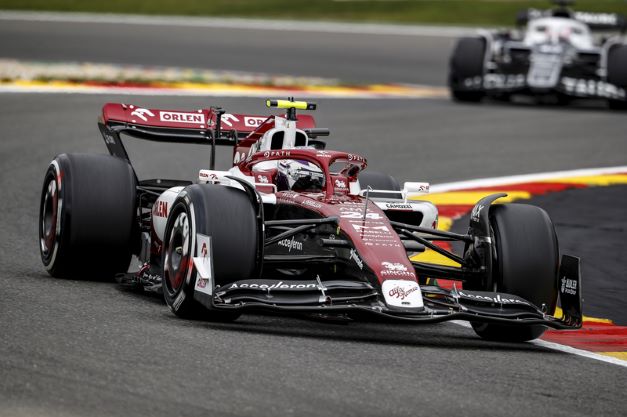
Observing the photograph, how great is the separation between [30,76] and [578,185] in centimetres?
972

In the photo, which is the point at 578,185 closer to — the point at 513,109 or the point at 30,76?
the point at 513,109

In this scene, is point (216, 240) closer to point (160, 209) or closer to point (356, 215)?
point (356, 215)

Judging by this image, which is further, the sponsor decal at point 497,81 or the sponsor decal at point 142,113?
the sponsor decal at point 497,81

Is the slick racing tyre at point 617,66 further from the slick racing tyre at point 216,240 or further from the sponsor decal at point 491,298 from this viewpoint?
the slick racing tyre at point 216,240

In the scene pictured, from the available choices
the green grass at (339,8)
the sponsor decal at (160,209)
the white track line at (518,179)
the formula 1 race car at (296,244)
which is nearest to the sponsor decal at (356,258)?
the formula 1 race car at (296,244)

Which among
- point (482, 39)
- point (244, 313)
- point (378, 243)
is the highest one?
point (482, 39)

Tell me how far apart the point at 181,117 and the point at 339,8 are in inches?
1311

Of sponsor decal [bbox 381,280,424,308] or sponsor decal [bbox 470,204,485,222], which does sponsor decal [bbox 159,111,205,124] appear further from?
sponsor decal [bbox 381,280,424,308]

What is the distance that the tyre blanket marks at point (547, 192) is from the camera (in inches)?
333

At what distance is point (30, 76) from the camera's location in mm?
21062

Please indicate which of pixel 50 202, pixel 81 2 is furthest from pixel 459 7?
pixel 50 202

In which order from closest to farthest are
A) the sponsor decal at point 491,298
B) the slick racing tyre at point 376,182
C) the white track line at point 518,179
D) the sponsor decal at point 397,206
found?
the sponsor decal at point 491,298 → the sponsor decal at point 397,206 → the slick racing tyre at point 376,182 → the white track line at point 518,179

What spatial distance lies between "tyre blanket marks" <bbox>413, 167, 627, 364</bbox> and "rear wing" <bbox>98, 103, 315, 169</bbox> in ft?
6.05

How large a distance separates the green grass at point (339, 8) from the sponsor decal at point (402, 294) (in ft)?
108
